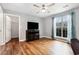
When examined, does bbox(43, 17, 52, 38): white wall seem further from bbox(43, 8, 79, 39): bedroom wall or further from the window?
the window

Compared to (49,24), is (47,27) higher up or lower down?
lower down

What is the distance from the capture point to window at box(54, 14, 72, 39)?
8.55 ft

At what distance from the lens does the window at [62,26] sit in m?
2.61

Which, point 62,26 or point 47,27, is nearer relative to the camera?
point 62,26

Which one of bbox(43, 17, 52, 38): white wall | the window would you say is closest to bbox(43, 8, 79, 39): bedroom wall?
bbox(43, 17, 52, 38): white wall

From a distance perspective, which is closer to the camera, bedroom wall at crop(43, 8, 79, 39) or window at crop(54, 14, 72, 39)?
window at crop(54, 14, 72, 39)

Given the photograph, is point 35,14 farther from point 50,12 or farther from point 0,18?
point 0,18

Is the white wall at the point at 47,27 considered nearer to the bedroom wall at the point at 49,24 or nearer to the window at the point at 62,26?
the bedroom wall at the point at 49,24

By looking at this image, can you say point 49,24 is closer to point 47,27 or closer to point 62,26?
point 47,27

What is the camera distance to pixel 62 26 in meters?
2.61

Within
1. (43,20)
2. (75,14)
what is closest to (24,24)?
(43,20)

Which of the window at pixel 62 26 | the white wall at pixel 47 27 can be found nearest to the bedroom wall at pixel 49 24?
the white wall at pixel 47 27

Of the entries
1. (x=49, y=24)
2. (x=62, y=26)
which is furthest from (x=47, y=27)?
(x=62, y=26)
